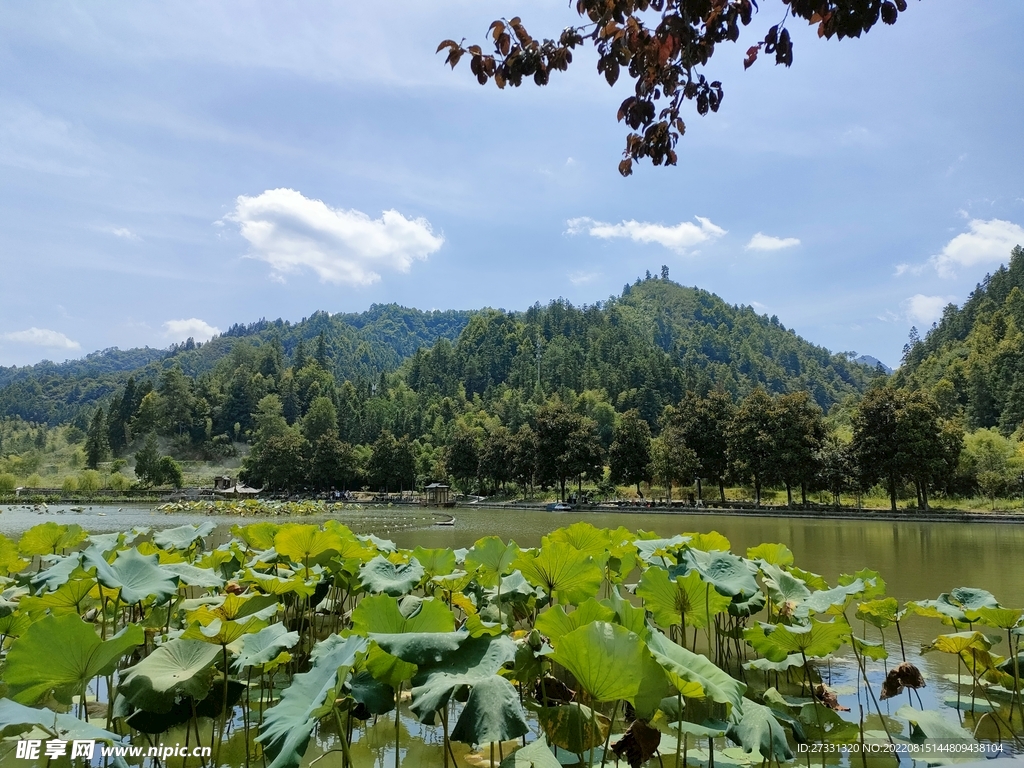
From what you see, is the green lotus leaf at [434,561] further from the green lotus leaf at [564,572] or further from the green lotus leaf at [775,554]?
the green lotus leaf at [775,554]

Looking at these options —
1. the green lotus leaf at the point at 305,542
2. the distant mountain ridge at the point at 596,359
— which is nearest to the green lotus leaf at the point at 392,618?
the green lotus leaf at the point at 305,542

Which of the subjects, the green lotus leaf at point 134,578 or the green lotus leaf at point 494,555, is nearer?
the green lotus leaf at point 134,578

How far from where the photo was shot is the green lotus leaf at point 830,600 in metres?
4.70

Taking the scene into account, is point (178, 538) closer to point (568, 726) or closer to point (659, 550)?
point (659, 550)

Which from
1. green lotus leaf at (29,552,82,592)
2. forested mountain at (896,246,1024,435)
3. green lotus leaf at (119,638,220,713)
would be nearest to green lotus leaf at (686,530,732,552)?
green lotus leaf at (119,638,220,713)

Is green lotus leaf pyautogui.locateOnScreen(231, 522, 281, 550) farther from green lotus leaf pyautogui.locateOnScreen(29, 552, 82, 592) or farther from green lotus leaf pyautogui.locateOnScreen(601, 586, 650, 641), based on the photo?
green lotus leaf pyautogui.locateOnScreen(601, 586, 650, 641)

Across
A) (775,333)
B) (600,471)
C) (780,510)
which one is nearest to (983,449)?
(780,510)

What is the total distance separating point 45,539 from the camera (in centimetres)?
605

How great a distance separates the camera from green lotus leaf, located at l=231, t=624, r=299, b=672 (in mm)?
2943

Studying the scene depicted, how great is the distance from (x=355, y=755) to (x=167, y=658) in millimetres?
1464

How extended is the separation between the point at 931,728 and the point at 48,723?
4098 millimetres

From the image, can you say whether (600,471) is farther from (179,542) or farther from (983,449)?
(179,542)

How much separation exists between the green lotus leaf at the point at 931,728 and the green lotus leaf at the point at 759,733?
902mm

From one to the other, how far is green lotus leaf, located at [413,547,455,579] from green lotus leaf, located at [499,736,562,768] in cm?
272
